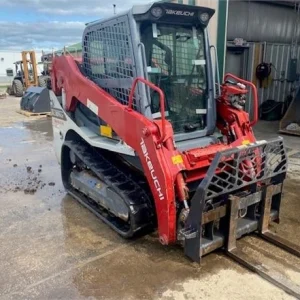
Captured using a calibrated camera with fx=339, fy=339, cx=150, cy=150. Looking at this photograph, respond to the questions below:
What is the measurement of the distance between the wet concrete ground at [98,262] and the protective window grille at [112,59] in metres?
1.42

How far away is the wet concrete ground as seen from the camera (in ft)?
8.68

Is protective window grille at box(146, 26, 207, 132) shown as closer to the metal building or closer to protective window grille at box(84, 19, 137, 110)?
protective window grille at box(84, 19, 137, 110)

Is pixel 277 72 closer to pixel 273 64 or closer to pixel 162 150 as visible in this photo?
pixel 273 64

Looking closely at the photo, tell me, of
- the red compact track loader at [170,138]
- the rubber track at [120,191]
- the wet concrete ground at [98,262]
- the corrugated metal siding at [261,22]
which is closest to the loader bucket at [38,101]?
the corrugated metal siding at [261,22]

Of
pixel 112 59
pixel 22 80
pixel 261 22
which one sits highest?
pixel 261 22

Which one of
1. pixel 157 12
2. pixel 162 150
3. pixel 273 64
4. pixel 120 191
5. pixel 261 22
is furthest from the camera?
pixel 273 64

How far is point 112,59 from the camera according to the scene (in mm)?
3529

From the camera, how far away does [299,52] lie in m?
10.9

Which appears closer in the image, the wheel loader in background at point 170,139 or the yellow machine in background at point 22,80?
the wheel loader in background at point 170,139

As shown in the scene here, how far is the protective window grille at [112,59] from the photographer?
10.7 ft

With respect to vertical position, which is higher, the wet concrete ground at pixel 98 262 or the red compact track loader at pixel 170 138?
the red compact track loader at pixel 170 138

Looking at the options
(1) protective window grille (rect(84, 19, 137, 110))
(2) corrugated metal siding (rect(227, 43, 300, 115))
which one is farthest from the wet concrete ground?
(2) corrugated metal siding (rect(227, 43, 300, 115))

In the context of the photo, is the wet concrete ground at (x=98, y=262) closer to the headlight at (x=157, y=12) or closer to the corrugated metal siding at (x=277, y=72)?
the headlight at (x=157, y=12)

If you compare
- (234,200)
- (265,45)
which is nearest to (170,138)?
(234,200)
